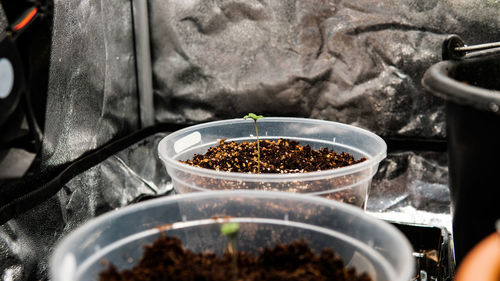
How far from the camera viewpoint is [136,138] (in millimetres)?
1394

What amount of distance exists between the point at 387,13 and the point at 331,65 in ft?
0.66

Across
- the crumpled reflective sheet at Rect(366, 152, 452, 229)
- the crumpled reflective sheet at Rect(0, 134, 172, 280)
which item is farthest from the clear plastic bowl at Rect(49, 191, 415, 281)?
the crumpled reflective sheet at Rect(366, 152, 452, 229)

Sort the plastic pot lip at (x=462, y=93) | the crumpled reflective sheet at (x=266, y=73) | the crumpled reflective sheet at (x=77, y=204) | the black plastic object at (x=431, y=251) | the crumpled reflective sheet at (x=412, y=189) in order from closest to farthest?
1. the plastic pot lip at (x=462, y=93)
2. the crumpled reflective sheet at (x=77, y=204)
3. the black plastic object at (x=431, y=251)
4. the crumpled reflective sheet at (x=266, y=73)
5. the crumpled reflective sheet at (x=412, y=189)

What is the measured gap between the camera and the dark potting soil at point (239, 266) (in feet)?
2.16

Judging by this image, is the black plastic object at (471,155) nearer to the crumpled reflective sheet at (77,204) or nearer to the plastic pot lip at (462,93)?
the plastic pot lip at (462,93)

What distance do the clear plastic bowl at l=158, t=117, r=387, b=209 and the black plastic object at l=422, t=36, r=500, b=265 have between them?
0.21m

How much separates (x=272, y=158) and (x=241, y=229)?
38 centimetres

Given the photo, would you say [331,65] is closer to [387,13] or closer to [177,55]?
[387,13]

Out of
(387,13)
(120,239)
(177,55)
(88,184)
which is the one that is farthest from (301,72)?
(120,239)

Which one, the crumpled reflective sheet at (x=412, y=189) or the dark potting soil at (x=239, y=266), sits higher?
the dark potting soil at (x=239, y=266)

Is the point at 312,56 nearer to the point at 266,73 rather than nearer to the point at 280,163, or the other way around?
the point at 266,73

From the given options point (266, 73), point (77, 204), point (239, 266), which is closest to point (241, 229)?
point (239, 266)

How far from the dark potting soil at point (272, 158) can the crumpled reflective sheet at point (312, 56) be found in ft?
0.55

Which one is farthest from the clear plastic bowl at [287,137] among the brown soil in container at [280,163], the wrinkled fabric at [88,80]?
the wrinkled fabric at [88,80]
